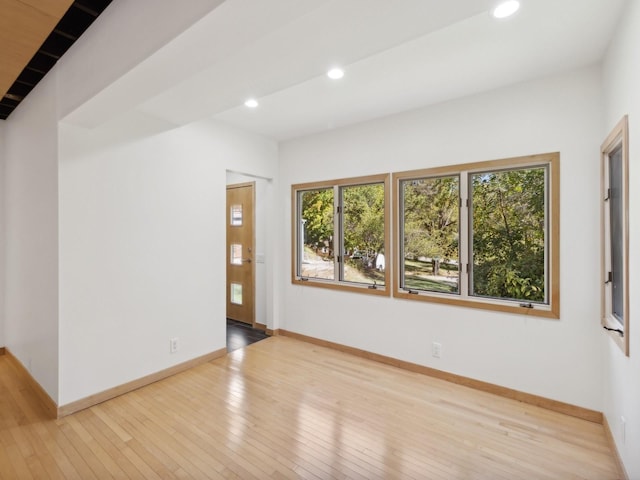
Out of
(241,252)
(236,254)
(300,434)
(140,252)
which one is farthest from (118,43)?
(236,254)

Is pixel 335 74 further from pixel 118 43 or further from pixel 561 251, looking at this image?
pixel 561 251

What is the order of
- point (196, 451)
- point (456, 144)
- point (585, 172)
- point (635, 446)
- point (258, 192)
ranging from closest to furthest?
1. point (635, 446)
2. point (196, 451)
3. point (585, 172)
4. point (456, 144)
5. point (258, 192)

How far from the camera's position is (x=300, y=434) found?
2.31 metres

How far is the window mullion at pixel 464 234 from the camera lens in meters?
3.09

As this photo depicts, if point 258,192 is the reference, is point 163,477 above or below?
below

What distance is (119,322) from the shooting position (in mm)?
2863

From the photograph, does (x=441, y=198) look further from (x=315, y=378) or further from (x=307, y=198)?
(x=315, y=378)

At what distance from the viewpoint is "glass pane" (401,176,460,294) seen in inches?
127

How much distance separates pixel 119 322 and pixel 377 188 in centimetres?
285

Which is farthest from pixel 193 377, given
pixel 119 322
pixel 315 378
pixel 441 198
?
pixel 441 198

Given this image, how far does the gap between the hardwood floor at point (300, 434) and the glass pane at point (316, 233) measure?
1460 mm

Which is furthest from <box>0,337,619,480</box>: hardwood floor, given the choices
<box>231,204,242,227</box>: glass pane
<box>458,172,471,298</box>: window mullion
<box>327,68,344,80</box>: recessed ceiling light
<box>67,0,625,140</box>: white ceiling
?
<box>327,68,344,80</box>: recessed ceiling light

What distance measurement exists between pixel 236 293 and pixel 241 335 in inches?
35.6

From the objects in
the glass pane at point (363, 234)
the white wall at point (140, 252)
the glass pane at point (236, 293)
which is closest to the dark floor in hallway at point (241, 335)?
the glass pane at point (236, 293)
